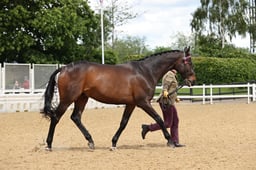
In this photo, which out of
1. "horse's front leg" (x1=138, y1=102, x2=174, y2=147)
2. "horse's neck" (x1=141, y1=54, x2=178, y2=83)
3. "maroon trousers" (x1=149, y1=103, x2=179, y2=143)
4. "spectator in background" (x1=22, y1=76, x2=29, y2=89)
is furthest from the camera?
"spectator in background" (x1=22, y1=76, x2=29, y2=89)

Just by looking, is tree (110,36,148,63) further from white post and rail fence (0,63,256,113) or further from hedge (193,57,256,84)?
white post and rail fence (0,63,256,113)

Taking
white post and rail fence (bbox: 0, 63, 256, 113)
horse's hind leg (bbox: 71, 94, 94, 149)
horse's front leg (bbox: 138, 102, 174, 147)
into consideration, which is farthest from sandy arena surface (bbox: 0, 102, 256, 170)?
white post and rail fence (bbox: 0, 63, 256, 113)

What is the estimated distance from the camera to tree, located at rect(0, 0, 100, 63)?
106 ft

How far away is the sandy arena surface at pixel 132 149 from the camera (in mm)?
7742

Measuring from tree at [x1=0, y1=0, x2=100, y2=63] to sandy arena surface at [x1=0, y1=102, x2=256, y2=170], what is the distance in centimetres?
1789

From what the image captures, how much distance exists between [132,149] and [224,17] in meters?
50.3

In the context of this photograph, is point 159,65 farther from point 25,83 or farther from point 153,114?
point 25,83

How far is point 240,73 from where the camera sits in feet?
129

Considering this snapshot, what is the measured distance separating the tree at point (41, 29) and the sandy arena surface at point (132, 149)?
17891 millimetres

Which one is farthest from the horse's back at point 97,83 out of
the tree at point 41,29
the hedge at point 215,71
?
the hedge at point 215,71

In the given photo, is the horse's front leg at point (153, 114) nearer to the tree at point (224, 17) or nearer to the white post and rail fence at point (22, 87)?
the white post and rail fence at point (22, 87)

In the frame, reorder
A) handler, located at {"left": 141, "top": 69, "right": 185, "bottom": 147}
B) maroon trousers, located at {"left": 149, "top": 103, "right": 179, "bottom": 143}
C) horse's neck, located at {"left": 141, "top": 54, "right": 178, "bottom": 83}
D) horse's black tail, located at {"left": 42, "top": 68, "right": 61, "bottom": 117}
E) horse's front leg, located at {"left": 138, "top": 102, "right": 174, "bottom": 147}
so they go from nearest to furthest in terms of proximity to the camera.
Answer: horse's front leg, located at {"left": 138, "top": 102, "right": 174, "bottom": 147}
horse's black tail, located at {"left": 42, "top": 68, "right": 61, "bottom": 117}
horse's neck, located at {"left": 141, "top": 54, "right": 178, "bottom": 83}
handler, located at {"left": 141, "top": 69, "right": 185, "bottom": 147}
maroon trousers, located at {"left": 149, "top": 103, "right": 179, "bottom": 143}

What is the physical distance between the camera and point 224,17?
57.8 m

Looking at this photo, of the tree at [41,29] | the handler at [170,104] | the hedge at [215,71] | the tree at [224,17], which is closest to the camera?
the handler at [170,104]
